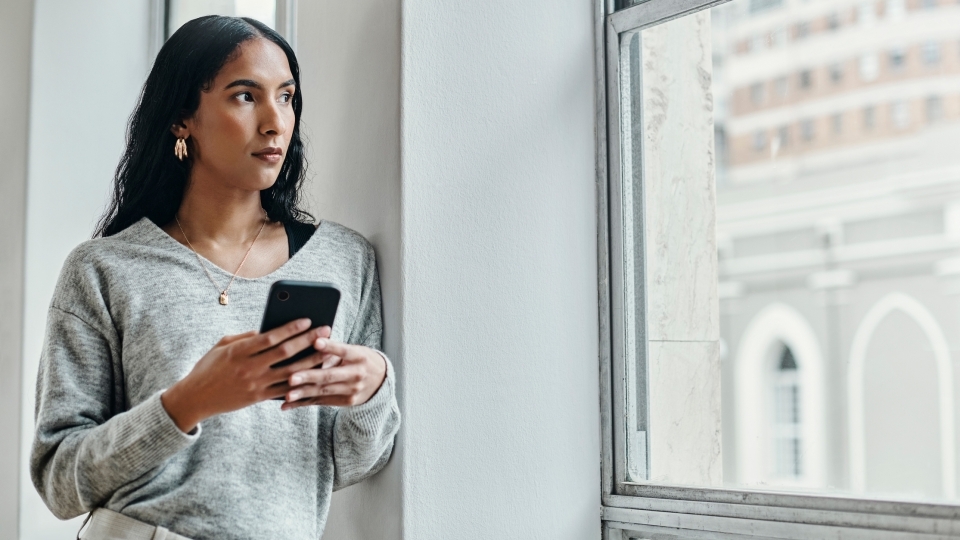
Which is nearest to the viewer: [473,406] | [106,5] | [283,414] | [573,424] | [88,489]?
[88,489]

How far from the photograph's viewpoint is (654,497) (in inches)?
59.6

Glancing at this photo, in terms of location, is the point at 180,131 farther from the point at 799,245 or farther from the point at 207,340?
the point at 799,245

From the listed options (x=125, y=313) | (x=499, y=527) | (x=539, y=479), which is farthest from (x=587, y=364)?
(x=125, y=313)

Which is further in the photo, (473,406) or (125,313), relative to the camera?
(473,406)

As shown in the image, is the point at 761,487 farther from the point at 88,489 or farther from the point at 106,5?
the point at 106,5

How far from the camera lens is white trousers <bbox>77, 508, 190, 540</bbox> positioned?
1.20m

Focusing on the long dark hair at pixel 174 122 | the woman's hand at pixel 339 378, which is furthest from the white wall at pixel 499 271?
the long dark hair at pixel 174 122

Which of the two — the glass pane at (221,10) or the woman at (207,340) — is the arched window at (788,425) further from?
the glass pane at (221,10)

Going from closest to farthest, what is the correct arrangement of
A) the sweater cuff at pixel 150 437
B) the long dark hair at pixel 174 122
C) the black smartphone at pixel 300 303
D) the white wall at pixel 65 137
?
1. the black smartphone at pixel 300 303
2. the sweater cuff at pixel 150 437
3. the long dark hair at pixel 174 122
4. the white wall at pixel 65 137

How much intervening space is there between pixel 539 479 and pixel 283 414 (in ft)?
1.47

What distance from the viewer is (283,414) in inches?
51.8

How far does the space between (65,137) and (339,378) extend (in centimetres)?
133

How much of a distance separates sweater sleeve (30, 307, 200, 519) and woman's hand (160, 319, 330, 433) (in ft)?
0.11

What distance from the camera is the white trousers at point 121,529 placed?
1196mm
